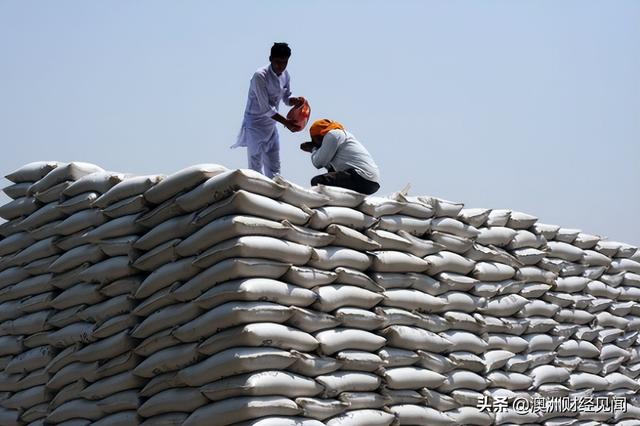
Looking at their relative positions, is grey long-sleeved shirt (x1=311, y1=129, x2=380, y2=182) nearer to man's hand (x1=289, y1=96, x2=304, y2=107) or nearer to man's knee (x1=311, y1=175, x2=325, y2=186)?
man's knee (x1=311, y1=175, x2=325, y2=186)

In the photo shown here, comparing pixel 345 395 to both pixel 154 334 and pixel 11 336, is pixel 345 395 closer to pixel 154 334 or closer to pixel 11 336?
pixel 154 334

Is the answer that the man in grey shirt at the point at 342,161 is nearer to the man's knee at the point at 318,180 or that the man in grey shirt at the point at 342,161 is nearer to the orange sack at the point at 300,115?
the man's knee at the point at 318,180

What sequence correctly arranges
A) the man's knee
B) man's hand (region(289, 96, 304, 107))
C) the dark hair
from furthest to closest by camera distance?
man's hand (region(289, 96, 304, 107)), the dark hair, the man's knee

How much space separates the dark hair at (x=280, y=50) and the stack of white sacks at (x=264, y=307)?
1.57m

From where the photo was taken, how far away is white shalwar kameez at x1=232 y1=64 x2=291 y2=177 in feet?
23.7

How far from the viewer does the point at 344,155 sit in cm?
659

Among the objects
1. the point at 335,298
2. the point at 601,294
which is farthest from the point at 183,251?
the point at 601,294

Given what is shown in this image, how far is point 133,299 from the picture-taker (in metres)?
5.46

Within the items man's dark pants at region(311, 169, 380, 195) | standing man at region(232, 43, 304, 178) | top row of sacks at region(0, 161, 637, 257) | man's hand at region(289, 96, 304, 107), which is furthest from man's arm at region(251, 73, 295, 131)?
top row of sacks at region(0, 161, 637, 257)

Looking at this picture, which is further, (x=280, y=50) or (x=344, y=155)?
Answer: (x=280, y=50)

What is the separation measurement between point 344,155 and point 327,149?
0.12 metres

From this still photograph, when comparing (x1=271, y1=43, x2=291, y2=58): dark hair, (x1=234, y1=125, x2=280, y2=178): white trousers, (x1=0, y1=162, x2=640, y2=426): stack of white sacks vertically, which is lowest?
(x1=0, y1=162, x2=640, y2=426): stack of white sacks

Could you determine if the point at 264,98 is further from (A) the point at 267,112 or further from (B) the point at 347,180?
(B) the point at 347,180

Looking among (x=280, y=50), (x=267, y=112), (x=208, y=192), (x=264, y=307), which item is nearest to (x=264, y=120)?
(x=267, y=112)
